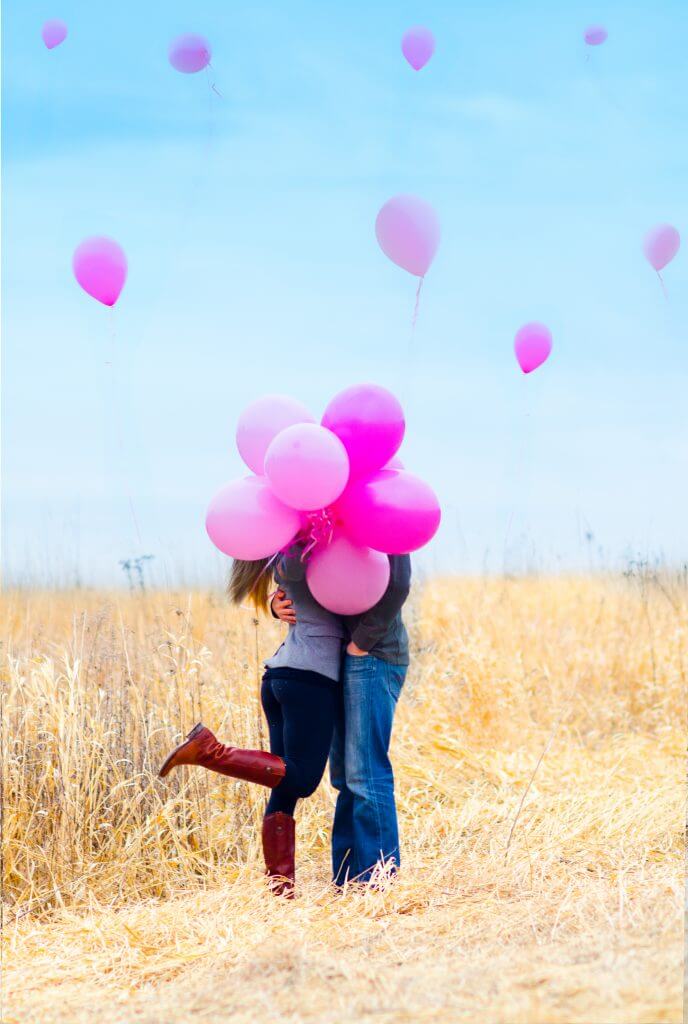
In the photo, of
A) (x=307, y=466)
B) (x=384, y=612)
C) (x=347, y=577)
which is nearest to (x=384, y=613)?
(x=384, y=612)

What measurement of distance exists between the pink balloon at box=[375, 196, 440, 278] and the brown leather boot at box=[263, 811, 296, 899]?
6.04 ft

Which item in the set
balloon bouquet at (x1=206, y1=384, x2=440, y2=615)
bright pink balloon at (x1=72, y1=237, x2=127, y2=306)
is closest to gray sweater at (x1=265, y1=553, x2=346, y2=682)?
balloon bouquet at (x1=206, y1=384, x2=440, y2=615)

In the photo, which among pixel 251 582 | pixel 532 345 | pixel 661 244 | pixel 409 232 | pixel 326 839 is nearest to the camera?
pixel 251 582

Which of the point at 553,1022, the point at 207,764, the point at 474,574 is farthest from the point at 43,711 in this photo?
the point at 474,574

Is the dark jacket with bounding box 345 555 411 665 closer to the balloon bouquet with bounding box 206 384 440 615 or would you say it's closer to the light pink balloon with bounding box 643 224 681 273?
the balloon bouquet with bounding box 206 384 440 615

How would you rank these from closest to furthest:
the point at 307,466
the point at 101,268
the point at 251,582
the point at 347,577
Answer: the point at 307,466
the point at 347,577
the point at 251,582
the point at 101,268

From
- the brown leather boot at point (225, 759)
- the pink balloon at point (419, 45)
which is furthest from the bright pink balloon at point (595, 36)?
the brown leather boot at point (225, 759)

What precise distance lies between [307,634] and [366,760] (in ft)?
1.42

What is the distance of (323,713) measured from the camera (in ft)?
10.9

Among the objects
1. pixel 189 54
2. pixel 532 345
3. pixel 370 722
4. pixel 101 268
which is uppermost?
pixel 189 54

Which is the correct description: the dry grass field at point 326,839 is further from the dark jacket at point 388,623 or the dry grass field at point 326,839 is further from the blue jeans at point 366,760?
the dark jacket at point 388,623

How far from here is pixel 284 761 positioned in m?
3.32

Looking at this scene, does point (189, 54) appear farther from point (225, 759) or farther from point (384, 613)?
point (225, 759)

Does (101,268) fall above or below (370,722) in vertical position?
above
